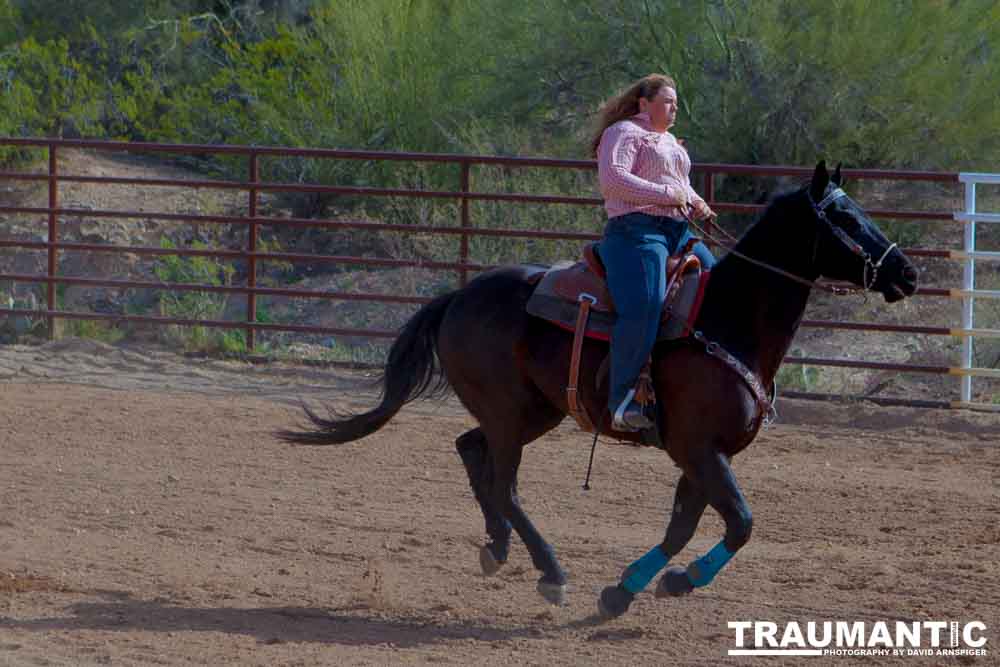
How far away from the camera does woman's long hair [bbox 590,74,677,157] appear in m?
5.52

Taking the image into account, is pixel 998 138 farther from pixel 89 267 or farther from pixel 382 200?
pixel 89 267

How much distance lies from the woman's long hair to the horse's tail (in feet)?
3.76

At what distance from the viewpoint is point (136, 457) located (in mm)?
8523

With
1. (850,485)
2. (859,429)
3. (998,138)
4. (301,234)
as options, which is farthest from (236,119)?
(850,485)

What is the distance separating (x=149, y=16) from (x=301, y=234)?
22.1ft

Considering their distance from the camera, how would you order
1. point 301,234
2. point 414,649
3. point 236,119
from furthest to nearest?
point 236,119, point 301,234, point 414,649

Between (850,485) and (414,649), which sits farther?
(850,485)

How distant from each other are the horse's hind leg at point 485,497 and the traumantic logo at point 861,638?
1.09 meters

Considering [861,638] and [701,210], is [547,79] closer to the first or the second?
[701,210]

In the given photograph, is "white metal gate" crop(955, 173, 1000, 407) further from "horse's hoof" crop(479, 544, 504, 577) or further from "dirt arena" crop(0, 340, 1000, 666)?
"horse's hoof" crop(479, 544, 504, 577)

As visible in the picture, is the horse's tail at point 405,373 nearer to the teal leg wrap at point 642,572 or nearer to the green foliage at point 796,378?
the teal leg wrap at point 642,572

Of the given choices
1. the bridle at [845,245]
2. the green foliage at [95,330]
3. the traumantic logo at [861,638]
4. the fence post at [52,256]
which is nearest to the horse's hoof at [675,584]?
the traumantic logo at [861,638]

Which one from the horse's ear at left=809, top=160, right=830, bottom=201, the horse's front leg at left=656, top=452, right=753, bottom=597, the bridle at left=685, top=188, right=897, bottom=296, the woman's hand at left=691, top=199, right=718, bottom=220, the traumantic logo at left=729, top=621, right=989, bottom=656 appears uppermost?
the horse's ear at left=809, top=160, right=830, bottom=201

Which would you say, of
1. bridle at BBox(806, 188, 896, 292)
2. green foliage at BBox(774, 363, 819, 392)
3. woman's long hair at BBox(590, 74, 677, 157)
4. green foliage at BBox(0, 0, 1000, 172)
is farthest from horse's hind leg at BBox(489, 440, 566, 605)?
green foliage at BBox(0, 0, 1000, 172)
